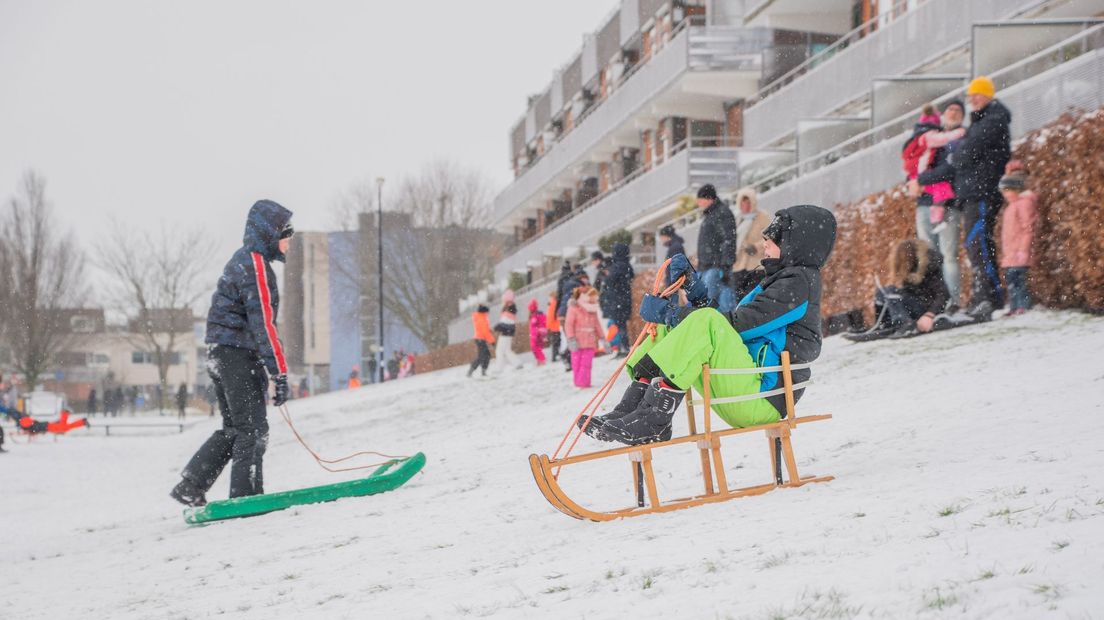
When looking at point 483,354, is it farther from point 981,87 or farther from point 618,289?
point 981,87

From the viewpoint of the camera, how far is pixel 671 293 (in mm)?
5930

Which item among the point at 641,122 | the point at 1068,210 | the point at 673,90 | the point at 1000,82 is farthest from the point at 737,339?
the point at 641,122

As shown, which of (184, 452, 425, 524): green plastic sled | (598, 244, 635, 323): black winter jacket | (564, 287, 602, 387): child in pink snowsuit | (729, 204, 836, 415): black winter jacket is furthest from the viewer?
(598, 244, 635, 323): black winter jacket

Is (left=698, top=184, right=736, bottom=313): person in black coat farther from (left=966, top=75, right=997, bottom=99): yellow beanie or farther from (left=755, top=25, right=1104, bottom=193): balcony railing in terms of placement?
(left=755, top=25, right=1104, bottom=193): balcony railing

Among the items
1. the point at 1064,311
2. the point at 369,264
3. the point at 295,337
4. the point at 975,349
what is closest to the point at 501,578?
the point at 975,349

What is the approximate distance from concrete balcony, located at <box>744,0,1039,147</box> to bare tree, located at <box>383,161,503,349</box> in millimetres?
35009

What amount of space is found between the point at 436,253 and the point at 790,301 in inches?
2195

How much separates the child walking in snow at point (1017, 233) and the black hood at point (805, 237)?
19.5ft

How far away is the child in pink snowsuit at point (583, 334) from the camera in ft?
48.6

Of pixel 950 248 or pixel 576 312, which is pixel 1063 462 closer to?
pixel 950 248

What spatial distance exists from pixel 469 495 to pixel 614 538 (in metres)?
2.73

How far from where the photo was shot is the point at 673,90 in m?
32.2

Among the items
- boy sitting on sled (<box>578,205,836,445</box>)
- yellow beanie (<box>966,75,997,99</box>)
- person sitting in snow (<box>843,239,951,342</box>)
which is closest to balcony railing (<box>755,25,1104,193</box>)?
yellow beanie (<box>966,75,997,99</box>)

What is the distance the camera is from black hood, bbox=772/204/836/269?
A: 5.90m
